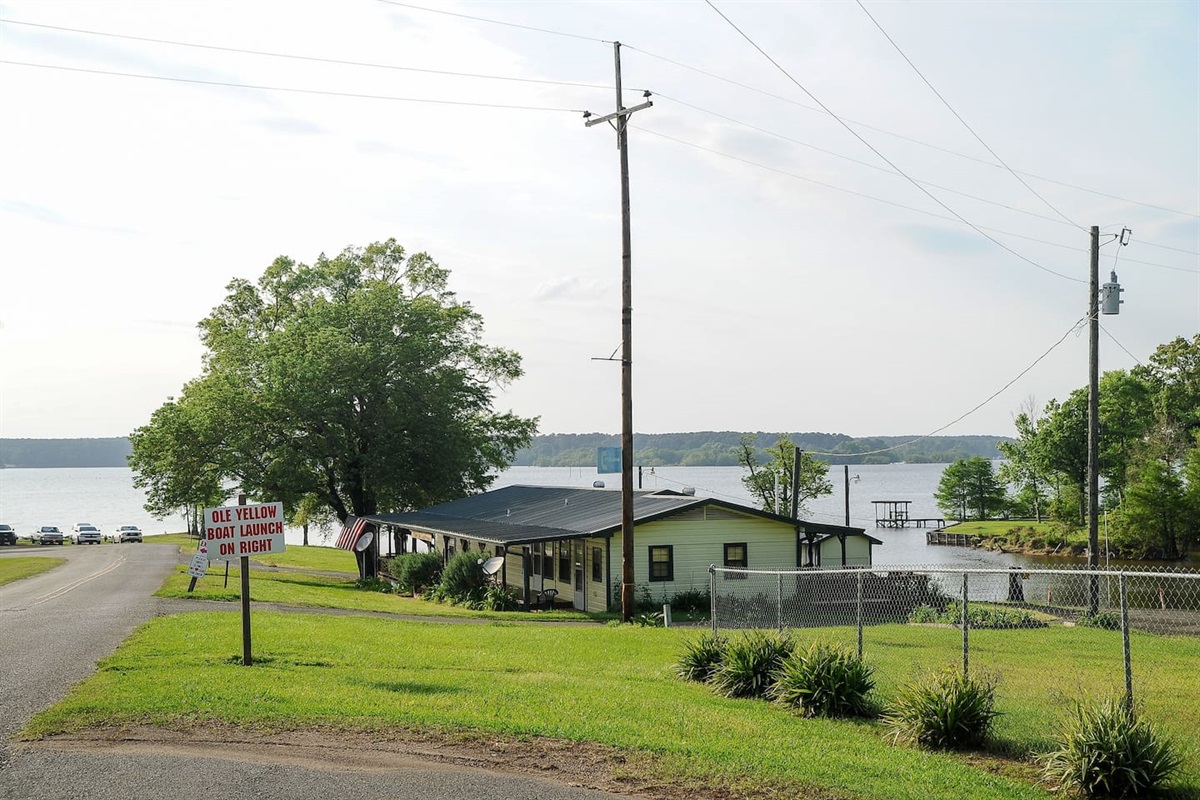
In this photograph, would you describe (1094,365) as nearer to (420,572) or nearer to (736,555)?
(736,555)

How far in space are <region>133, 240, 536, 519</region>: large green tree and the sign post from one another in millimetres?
32970

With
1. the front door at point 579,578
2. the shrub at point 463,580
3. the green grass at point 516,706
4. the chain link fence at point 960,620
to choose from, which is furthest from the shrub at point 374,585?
the green grass at point 516,706

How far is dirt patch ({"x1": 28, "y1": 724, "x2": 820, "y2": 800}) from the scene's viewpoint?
852 cm

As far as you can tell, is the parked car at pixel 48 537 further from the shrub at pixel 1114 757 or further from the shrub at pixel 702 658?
the shrub at pixel 1114 757

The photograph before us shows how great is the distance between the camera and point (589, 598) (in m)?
32.4

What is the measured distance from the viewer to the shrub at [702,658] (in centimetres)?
1400

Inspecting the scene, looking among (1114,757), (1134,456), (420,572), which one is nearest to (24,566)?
(420,572)

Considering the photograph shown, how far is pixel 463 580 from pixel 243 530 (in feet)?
62.0

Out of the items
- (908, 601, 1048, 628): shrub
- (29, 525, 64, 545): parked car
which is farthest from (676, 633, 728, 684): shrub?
(29, 525, 64, 545): parked car

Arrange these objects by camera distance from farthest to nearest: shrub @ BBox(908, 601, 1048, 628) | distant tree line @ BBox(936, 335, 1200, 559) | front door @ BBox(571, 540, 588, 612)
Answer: distant tree line @ BBox(936, 335, 1200, 559), front door @ BBox(571, 540, 588, 612), shrub @ BBox(908, 601, 1048, 628)

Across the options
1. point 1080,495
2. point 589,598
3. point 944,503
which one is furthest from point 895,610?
point 944,503

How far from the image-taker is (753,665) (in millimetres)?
12680

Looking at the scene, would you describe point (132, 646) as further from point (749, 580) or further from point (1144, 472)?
point (1144, 472)

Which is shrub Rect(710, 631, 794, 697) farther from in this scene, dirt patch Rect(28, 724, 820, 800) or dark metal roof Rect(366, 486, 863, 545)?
dark metal roof Rect(366, 486, 863, 545)
